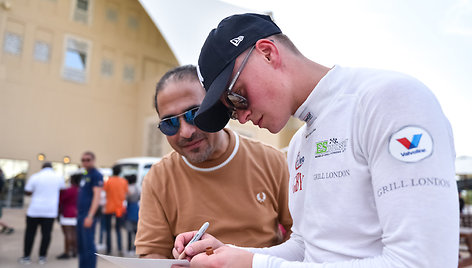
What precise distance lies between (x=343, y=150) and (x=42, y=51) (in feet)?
54.8

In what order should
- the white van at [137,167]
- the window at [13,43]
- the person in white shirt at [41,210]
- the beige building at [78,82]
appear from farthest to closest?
the beige building at [78,82]
the window at [13,43]
the white van at [137,167]
the person in white shirt at [41,210]

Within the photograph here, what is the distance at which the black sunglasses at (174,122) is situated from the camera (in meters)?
1.61

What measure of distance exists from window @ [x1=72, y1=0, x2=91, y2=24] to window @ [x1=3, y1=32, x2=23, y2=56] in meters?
2.53

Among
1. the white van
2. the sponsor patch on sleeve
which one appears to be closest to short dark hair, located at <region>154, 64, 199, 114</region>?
the sponsor patch on sleeve

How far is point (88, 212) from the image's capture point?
4.67 m

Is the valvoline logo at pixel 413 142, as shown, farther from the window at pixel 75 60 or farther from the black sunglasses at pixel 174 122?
the window at pixel 75 60

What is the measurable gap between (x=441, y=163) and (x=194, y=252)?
0.66 meters

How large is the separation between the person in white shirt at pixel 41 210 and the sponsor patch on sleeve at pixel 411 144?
581 centimetres

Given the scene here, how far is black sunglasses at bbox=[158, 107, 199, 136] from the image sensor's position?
1.61 metres

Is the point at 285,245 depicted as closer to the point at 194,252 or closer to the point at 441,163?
the point at 194,252

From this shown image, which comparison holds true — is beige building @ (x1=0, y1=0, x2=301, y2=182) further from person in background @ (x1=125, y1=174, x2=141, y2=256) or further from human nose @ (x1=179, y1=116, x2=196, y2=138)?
human nose @ (x1=179, y1=116, x2=196, y2=138)

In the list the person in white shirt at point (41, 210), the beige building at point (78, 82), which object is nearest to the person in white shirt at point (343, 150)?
the person in white shirt at point (41, 210)

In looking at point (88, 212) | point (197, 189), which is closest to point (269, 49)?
point (197, 189)

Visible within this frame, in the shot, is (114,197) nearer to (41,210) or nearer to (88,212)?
(41,210)
